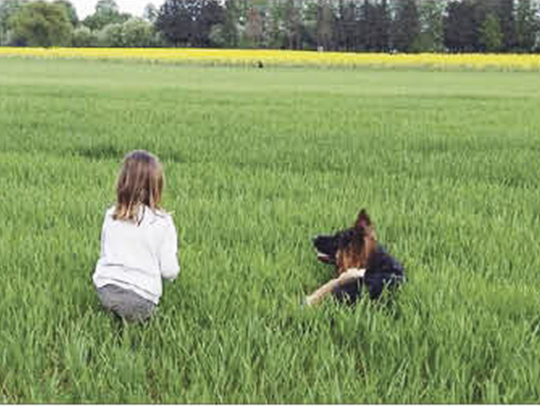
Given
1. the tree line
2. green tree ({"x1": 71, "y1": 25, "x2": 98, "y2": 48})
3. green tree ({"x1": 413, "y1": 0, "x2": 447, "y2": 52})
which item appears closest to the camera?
the tree line

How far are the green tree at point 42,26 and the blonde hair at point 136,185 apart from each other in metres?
95.5

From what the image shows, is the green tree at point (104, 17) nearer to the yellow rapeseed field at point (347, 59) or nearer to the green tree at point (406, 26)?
the green tree at point (406, 26)

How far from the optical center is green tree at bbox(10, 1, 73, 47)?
92.5 metres

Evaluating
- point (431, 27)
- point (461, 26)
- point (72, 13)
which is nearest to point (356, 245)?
point (461, 26)

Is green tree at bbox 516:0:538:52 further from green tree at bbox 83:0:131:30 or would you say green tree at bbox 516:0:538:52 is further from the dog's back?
the dog's back

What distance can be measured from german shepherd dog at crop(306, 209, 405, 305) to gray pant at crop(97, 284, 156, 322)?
0.72 m

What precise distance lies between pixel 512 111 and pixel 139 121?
29.2ft

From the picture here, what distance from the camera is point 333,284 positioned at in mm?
3193

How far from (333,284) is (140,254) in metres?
0.89

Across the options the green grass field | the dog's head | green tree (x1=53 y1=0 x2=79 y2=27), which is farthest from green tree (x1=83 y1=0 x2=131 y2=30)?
the dog's head

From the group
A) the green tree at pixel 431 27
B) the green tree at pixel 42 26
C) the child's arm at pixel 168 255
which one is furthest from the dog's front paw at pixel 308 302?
the green tree at pixel 42 26

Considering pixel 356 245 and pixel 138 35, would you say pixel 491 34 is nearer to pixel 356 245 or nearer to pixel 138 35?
pixel 138 35

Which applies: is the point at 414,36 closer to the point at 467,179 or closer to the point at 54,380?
the point at 467,179

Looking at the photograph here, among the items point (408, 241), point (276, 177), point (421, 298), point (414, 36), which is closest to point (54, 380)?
point (421, 298)
